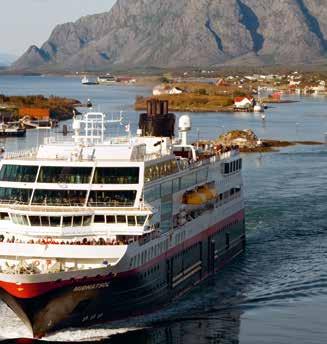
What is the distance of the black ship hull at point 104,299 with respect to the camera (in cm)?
3419

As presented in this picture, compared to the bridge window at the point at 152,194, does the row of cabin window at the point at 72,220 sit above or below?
below

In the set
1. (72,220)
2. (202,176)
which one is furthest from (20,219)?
(202,176)

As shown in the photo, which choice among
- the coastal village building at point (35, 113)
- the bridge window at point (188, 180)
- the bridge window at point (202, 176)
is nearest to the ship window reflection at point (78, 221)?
the bridge window at point (188, 180)

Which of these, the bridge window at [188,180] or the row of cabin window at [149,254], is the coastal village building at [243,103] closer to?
the bridge window at [188,180]

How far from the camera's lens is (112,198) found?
3662 centimetres

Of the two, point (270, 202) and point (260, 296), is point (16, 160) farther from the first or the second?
point (270, 202)

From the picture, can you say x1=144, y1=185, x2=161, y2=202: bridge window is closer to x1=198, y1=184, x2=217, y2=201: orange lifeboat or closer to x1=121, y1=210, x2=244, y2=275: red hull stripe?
x1=121, y1=210, x2=244, y2=275: red hull stripe

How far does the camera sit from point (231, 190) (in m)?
50.3

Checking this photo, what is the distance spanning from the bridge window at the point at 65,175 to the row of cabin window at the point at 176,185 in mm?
2213

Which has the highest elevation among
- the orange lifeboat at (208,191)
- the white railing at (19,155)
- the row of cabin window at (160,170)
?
the white railing at (19,155)

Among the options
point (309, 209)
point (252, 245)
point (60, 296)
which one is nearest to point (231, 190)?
point (252, 245)

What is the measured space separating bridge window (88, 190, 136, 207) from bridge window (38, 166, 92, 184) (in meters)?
0.64

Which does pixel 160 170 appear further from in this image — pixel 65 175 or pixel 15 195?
pixel 15 195

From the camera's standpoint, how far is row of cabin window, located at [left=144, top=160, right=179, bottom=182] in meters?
38.0
